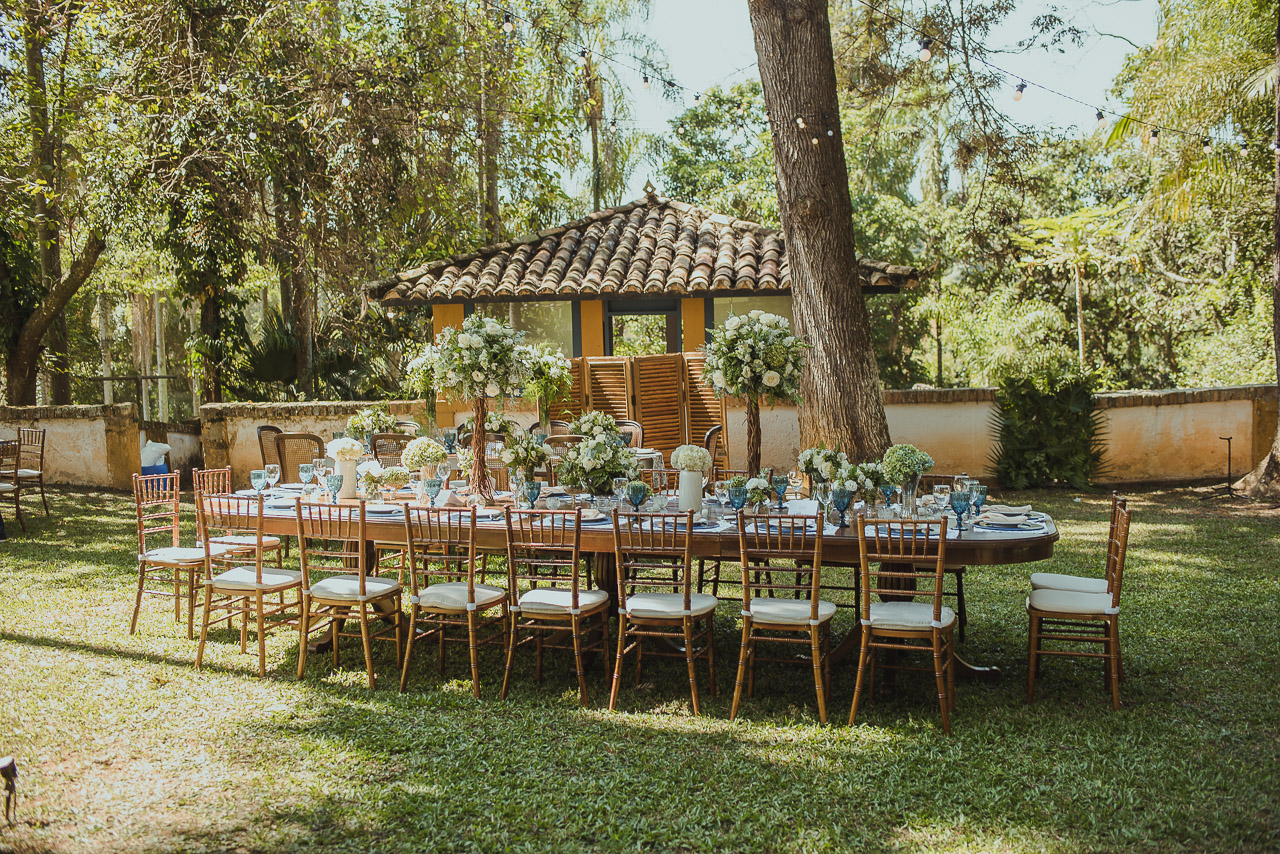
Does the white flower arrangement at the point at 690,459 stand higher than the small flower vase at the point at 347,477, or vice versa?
the white flower arrangement at the point at 690,459

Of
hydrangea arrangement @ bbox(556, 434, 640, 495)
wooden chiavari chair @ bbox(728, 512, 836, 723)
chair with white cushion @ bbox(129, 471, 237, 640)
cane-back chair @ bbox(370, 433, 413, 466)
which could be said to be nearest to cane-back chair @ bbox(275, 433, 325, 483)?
cane-back chair @ bbox(370, 433, 413, 466)

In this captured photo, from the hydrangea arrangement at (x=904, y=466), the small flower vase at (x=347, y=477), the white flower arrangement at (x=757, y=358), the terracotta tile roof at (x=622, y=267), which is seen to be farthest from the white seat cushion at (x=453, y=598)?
the terracotta tile roof at (x=622, y=267)

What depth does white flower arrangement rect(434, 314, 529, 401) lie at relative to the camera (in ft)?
17.6

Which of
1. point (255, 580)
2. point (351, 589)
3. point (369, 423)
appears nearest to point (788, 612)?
point (351, 589)

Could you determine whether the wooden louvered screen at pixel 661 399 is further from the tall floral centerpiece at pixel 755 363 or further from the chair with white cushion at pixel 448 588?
the chair with white cushion at pixel 448 588

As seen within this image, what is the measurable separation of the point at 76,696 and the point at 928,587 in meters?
5.65

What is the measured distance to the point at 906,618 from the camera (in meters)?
4.38

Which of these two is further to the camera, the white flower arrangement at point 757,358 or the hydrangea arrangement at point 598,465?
the white flower arrangement at point 757,358

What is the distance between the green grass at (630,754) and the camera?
3.41m

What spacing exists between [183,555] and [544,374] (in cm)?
271

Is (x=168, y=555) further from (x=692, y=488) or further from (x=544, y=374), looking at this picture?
(x=692, y=488)

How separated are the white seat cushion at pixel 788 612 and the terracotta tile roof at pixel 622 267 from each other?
7258 millimetres

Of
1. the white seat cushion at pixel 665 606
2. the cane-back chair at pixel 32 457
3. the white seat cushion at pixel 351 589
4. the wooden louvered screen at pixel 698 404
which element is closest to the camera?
the white seat cushion at pixel 665 606

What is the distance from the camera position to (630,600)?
4789 mm
